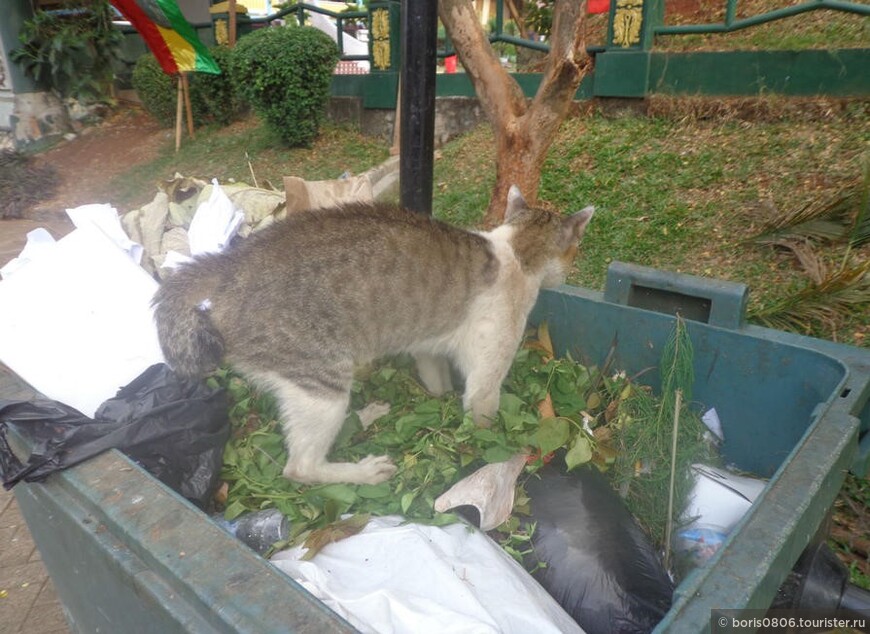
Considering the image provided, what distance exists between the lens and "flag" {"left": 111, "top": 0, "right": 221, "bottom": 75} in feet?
28.0

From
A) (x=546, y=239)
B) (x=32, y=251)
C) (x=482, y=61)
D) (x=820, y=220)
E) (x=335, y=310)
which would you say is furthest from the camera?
(x=820, y=220)

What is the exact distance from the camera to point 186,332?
7.86 ft

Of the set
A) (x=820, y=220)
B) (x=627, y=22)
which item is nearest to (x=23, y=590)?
(x=820, y=220)

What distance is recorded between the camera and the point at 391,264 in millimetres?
2682

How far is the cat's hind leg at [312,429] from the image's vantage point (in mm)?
2533

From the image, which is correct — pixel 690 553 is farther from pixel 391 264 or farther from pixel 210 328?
pixel 210 328

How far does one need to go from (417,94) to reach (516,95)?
5.07ft

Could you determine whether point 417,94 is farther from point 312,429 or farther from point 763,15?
point 763,15

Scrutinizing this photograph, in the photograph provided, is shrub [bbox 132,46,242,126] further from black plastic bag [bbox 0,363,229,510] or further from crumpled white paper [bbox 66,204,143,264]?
black plastic bag [bbox 0,363,229,510]

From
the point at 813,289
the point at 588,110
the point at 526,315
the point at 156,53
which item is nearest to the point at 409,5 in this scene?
the point at 526,315

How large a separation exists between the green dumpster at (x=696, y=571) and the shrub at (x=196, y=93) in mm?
9591

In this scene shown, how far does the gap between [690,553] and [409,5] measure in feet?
7.84

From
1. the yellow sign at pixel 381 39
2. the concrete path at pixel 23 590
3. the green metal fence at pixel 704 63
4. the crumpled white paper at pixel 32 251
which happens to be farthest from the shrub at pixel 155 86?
the concrete path at pixel 23 590

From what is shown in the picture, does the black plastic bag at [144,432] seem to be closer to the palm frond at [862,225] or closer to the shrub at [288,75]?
the palm frond at [862,225]
